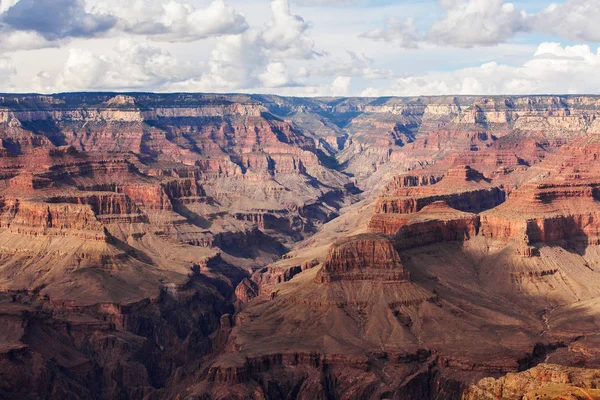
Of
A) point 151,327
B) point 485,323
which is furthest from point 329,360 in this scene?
point 151,327

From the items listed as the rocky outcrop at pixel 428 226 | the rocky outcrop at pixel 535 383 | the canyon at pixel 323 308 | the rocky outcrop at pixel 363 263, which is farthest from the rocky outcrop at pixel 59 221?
the rocky outcrop at pixel 535 383

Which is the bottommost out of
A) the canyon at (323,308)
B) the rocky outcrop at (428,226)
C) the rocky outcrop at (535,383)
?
the canyon at (323,308)

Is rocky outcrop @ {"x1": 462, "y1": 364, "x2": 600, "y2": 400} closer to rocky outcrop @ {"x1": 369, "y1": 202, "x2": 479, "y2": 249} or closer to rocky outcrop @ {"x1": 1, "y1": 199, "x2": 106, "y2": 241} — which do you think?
rocky outcrop @ {"x1": 369, "y1": 202, "x2": 479, "y2": 249}

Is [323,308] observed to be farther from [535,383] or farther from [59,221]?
[535,383]

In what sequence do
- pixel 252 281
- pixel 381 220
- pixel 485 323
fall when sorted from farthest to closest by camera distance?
pixel 252 281
pixel 381 220
pixel 485 323

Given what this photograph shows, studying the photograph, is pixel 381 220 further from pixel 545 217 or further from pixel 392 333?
pixel 392 333

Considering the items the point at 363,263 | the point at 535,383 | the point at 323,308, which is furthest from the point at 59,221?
the point at 535,383

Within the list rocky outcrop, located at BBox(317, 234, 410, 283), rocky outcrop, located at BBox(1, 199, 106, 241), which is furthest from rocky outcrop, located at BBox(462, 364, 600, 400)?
rocky outcrop, located at BBox(1, 199, 106, 241)

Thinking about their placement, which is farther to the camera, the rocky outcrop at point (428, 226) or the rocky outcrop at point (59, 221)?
the rocky outcrop at point (59, 221)

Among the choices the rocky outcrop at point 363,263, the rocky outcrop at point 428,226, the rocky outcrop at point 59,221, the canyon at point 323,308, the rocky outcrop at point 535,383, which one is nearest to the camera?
the rocky outcrop at point 535,383

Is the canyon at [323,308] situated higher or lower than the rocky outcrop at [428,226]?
lower

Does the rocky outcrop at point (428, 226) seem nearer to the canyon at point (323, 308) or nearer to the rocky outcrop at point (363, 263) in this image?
the canyon at point (323, 308)
